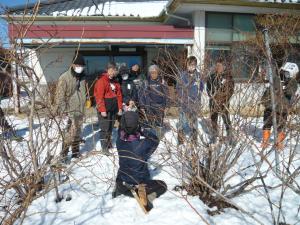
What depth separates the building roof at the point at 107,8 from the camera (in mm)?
11164

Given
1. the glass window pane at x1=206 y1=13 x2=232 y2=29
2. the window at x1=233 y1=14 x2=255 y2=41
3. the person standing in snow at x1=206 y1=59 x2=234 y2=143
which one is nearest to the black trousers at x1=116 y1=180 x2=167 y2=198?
the person standing in snow at x1=206 y1=59 x2=234 y2=143

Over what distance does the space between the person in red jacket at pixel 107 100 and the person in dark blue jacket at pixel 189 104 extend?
1693 millimetres

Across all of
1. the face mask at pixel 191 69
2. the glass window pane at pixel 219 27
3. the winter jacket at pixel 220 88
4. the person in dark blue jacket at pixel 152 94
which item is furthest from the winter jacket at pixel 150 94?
the glass window pane at pixel 219 27

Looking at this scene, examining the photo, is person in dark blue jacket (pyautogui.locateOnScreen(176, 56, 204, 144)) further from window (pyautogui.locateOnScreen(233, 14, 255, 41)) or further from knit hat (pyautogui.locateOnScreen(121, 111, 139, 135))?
window (pyautogui.locateOnScreen(233, 14, 255, 41))

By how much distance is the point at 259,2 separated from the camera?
9.34 meters

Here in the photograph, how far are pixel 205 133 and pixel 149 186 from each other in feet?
2.98

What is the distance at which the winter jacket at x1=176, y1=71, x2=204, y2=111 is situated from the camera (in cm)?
410

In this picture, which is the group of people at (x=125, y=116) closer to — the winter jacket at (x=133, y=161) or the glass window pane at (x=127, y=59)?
the winter jacket at (x=133, y=161)

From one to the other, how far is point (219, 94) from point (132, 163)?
1295 millimetres

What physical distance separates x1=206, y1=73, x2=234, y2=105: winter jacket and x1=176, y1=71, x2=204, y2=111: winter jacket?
13cm

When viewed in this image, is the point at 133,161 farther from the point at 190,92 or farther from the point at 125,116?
the point at 190,92

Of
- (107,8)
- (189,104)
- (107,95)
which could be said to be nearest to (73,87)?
(107,95)

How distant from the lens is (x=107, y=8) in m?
12.1

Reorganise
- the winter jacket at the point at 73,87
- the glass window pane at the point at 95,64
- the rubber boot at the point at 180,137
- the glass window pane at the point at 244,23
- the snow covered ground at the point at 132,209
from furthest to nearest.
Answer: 1. the glass window pane at the point at 95,64
2. the glass window pane at the point at 244,23
3. the winter jacket at the point at 73,87
4. the rubber boot at the point at 180,137
5. the snow covered ground at the point at 132,209
